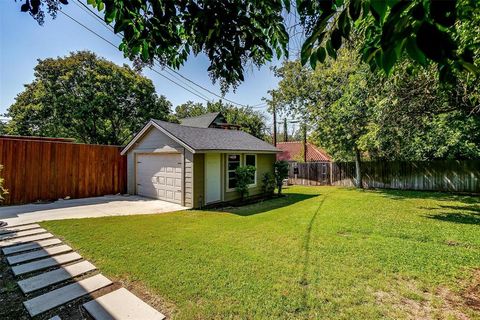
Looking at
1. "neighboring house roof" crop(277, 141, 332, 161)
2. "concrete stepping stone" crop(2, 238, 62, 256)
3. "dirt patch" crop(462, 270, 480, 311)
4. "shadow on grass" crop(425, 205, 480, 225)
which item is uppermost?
"neighboring house roof" crop(277, 141, 332, 161)

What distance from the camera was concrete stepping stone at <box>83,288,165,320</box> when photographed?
2.60 m

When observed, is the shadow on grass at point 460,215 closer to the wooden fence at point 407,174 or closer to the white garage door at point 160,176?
the wooden fence at point 407,174

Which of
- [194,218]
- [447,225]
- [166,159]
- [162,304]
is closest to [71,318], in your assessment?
[162,304]

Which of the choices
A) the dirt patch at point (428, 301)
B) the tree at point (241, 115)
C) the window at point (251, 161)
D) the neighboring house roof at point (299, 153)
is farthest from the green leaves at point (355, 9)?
the tree at point (241, 115)

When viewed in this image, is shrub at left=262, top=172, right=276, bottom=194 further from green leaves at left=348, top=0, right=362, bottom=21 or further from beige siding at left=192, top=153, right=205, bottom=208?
green leaves at left=348, top=0, right=362, bottom=21

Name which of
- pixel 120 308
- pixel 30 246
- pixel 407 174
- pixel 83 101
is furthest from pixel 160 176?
pixel 407 174

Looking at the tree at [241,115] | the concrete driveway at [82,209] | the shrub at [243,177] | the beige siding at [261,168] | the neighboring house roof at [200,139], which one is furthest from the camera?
the tree at [241,115]

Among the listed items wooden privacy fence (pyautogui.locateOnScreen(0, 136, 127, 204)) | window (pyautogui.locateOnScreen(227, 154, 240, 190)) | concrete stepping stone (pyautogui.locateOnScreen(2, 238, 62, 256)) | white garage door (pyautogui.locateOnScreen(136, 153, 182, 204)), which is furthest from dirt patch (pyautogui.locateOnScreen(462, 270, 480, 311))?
wooden privacy fence (pyautogui.locateOnScreen(0, 136, 127, 204))

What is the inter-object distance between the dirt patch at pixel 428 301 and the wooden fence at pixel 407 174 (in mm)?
12319

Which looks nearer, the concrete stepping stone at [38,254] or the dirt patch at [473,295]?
the dirt patch at [473,295]

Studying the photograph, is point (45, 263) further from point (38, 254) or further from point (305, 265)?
point (305, 265)

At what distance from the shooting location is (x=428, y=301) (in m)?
2.95

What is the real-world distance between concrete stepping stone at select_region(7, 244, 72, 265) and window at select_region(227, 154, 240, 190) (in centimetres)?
635

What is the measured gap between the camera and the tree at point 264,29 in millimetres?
803
